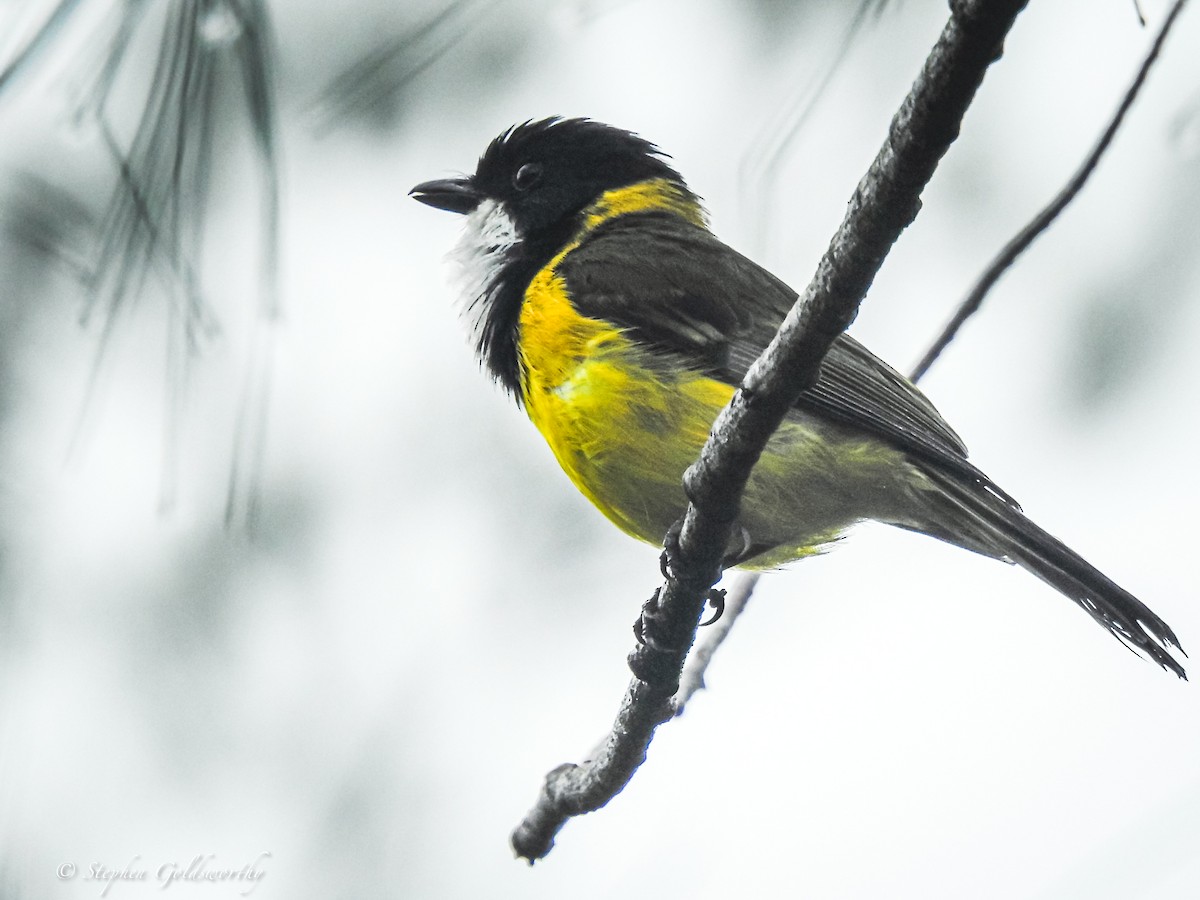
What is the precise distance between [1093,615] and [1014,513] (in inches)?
15.1

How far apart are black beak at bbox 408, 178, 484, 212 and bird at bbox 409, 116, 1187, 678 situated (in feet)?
1.90

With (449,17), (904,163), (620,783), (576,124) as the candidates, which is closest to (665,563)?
(620,783)

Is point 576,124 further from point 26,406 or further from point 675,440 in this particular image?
point 26,406

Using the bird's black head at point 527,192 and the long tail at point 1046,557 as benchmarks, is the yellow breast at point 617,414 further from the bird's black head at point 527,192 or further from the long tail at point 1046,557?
the long tail at point 1046,557

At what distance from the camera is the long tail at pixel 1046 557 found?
264cm

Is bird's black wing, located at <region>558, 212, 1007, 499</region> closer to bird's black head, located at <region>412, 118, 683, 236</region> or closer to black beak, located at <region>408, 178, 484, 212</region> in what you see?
bird's black head, located at <region>412, 118, 683, 236</region>

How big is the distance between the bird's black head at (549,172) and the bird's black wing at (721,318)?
0.36 metres

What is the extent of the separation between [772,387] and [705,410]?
1.19 meters

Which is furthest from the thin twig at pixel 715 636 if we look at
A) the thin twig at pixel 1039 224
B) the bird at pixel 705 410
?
the thin twig at pixel 1039 224

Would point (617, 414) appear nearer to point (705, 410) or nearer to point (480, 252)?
point (705, 410)

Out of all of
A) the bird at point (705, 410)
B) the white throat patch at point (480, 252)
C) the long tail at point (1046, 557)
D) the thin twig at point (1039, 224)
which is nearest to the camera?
the thin twig at point (1039, 224)

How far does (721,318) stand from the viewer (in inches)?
137

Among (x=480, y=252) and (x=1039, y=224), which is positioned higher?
(x=1039, y=224)

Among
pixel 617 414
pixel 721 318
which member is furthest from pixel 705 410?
pixel 721 318
